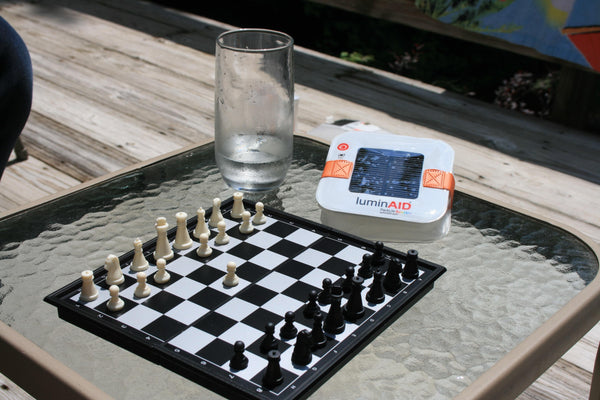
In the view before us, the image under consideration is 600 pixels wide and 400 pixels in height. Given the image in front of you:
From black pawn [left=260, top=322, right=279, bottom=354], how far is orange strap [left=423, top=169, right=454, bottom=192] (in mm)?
466

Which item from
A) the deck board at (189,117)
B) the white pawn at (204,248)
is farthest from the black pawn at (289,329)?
the deck board at (189,117)

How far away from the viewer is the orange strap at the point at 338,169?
1.23m

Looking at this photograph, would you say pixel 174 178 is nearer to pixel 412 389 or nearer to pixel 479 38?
pixel 412 389

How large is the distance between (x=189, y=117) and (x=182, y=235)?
1.73m

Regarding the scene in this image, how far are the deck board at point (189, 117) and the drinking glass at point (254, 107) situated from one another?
83 centimetres

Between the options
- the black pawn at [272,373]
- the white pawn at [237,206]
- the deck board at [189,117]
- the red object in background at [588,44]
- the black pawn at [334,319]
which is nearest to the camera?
the black pawn at [272,373]

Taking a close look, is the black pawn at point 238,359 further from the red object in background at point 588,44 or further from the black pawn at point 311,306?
the red object in background at point 588,44

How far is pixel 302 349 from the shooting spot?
83 cm

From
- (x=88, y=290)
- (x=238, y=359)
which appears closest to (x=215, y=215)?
(x=88, y=290)

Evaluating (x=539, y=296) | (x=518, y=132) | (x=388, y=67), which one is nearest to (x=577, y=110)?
(x=518, y=132)

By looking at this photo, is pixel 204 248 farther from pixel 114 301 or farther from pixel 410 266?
pixel 410 266

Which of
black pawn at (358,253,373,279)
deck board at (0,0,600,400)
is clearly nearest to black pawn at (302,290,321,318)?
black pawn at (358,253,373,279)

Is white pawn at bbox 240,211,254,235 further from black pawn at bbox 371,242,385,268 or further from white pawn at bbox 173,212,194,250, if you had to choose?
black pawn at bbox 371,242,385,268

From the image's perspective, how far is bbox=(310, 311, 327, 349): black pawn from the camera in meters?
0.86
